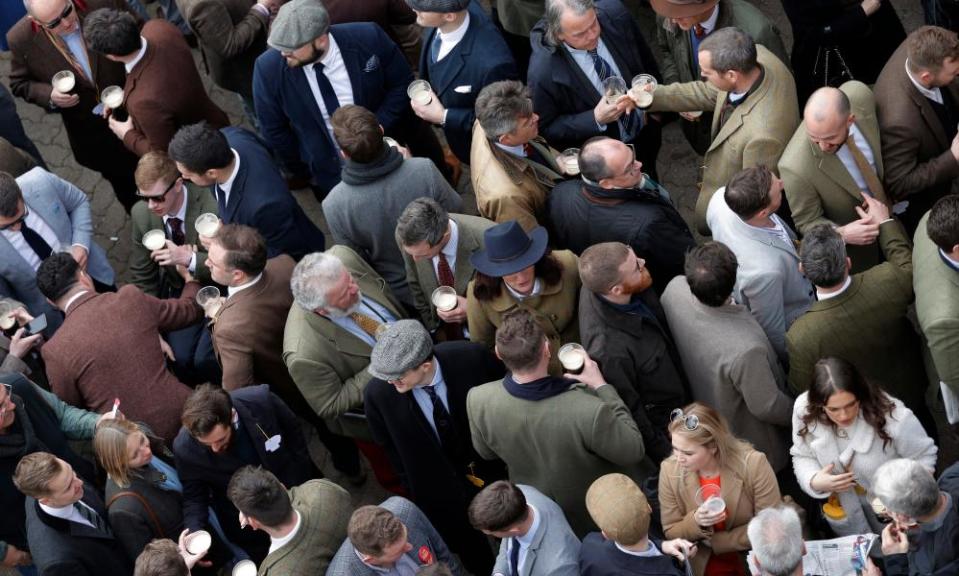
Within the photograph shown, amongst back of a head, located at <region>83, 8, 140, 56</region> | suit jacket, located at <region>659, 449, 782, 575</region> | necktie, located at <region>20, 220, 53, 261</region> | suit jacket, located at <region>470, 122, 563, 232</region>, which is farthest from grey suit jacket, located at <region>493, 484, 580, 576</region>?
back of a head, located at <region>83, 8, 140, 56</region>

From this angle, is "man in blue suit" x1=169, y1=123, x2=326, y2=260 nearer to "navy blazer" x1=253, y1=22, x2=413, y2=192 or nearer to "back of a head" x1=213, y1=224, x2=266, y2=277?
"navy blazer" x1=253, y1=22, x2=413, y2=192

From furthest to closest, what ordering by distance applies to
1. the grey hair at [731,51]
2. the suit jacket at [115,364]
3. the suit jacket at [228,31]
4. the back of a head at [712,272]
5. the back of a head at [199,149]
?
the suit jacket at [228,31] → the back of a head at [199,149] → the suit jacket at [115,364] → the grey hair at [731,51] → the back of a head at [712,272]

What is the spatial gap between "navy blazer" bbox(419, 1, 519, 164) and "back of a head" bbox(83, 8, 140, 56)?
2080 millimetres

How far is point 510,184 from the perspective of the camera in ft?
22.8

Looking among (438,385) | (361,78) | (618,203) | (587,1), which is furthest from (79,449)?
(587,1)

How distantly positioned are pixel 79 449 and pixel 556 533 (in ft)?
11.4

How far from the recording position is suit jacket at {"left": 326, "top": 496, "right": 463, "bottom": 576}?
5.53 metres

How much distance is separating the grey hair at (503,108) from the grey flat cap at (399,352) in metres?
1.45

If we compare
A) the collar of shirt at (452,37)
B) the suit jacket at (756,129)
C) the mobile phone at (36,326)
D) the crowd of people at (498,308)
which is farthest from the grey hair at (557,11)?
the mobile phone at (36,326)

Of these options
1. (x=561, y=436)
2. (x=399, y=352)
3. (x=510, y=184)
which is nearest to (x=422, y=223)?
(x=510, y=184)

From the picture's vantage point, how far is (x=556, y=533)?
220 inches

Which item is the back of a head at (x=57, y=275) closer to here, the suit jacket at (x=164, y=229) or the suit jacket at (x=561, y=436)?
the suit jacket at (x=164, y=229)

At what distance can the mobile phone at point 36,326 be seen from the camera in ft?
24.8

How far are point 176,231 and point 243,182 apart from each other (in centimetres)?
61
